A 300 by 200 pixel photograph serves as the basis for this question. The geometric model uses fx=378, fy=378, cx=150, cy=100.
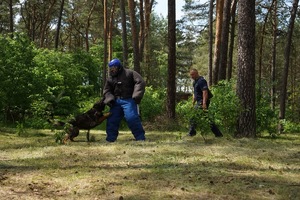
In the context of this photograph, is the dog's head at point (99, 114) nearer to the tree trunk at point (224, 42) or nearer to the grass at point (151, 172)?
the grass at point (151, 172)

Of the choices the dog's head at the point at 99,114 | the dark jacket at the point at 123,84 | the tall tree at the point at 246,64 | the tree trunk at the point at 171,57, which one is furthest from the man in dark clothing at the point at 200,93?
the tree trunk at the point at 171,57

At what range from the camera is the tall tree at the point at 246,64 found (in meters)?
8.68

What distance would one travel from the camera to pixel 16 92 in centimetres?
1223

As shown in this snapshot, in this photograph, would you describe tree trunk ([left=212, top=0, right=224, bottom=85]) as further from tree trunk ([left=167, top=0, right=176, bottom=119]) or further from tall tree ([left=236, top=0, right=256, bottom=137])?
tall tree ([left=236, top=0, right=256, bottom=137])

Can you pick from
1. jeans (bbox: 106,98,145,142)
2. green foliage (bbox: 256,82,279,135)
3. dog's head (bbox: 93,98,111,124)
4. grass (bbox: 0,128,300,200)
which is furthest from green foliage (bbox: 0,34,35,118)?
green foliage (bbox: 256,82,279,135)

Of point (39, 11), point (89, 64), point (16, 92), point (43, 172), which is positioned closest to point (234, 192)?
point (43, 172)

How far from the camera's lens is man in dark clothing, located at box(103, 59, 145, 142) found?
8.27 metres

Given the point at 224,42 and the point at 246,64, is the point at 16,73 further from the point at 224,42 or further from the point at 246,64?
the point at 224,42

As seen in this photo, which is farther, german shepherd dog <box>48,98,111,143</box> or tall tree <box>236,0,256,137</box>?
tall tree <box>236,0,256,137</box>

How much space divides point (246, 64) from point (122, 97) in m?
2.96

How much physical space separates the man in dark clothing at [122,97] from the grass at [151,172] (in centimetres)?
135

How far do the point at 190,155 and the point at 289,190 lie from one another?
86.6 inches

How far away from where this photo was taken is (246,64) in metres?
8.74

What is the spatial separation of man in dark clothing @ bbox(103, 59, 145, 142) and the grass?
1.35 metres
